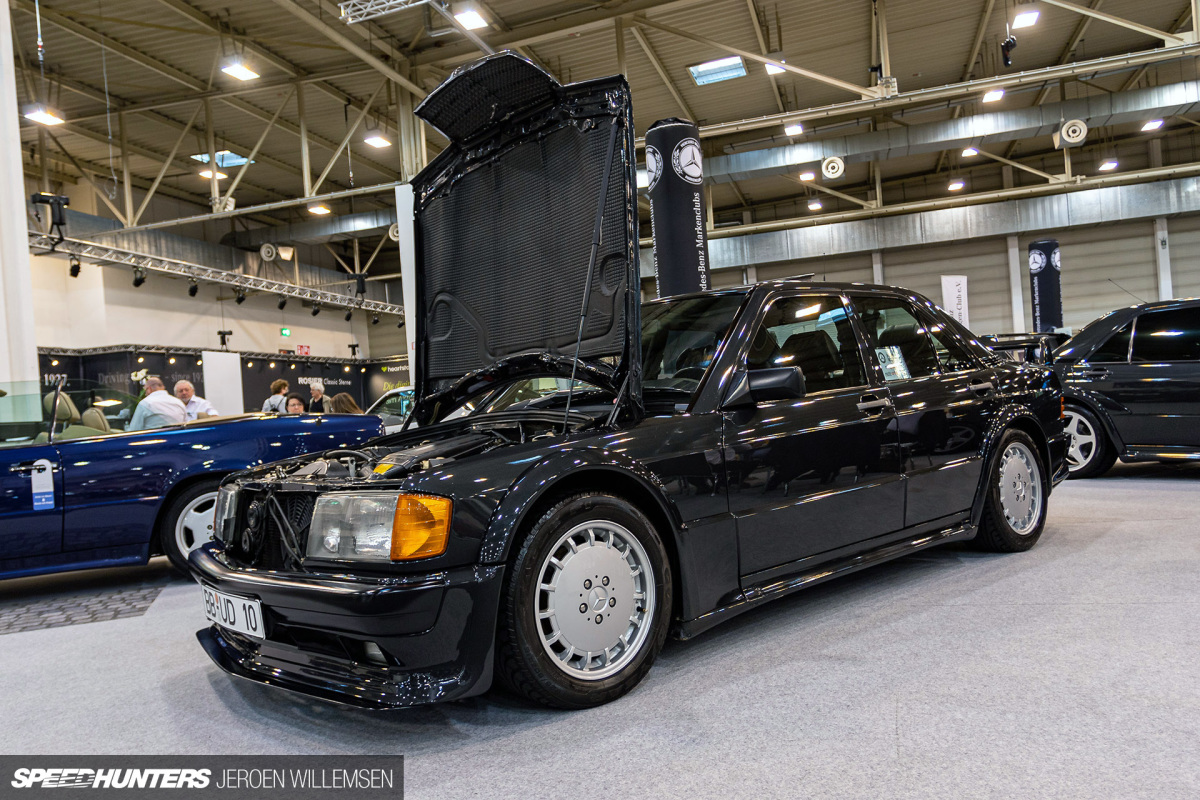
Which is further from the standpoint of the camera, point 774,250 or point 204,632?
point 774,250

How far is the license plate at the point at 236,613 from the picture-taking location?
2402 millimetres

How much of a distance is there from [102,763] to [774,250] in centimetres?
2121

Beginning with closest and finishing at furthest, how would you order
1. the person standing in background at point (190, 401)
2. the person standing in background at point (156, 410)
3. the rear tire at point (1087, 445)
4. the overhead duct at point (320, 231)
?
1. the person standing in background at point (156, 410)
2. the rear tire at point (1087, 445)
3. the person standing in background at point (190, 401)
4. the overhead duct at point (320, 231)

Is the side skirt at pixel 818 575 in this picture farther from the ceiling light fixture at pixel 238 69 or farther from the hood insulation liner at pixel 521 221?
the ceiling light fixture at pixel 238 69

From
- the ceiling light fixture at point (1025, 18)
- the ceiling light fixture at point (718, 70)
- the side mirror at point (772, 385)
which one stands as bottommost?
the side mirror at point (772, 385)

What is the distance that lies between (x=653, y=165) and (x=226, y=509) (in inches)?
250

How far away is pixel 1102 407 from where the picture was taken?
6445mm

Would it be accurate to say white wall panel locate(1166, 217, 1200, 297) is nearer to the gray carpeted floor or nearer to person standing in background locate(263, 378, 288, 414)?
the gray carpeted floor

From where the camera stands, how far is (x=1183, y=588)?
129 inches

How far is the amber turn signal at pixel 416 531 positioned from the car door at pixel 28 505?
3.08 m

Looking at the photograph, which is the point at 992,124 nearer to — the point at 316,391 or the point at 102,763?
the point at 316,391

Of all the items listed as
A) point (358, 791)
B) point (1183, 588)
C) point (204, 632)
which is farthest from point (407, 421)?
point (1183, 588)

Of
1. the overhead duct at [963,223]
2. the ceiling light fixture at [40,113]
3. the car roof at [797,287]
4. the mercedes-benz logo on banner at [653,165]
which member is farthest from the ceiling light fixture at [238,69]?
the overhead duct at [963,223]

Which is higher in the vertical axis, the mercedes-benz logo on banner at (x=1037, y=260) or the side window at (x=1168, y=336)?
the mercedes-benz logo on banner at (x=1037, y=260)
